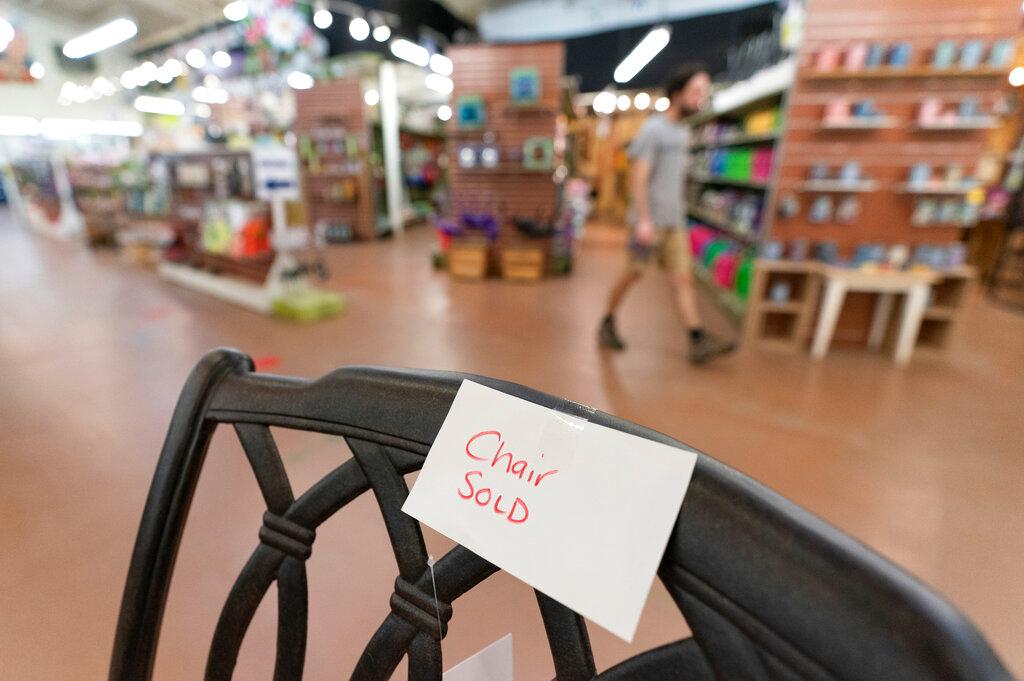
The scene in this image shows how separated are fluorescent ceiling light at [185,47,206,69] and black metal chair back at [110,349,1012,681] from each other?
23.2 feet

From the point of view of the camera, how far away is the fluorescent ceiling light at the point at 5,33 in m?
5.59

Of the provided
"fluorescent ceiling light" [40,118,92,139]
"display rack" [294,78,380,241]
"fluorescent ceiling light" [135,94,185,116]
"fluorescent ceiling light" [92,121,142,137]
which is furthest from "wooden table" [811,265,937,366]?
"fluorescent ceiling light" [40,118,92,139]

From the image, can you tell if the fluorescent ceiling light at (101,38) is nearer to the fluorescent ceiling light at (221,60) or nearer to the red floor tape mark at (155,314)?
the fluorescent ceiling light at (221,60)

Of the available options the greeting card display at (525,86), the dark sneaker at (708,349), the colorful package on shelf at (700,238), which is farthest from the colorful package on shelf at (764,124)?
the greeting card display at (525,86)

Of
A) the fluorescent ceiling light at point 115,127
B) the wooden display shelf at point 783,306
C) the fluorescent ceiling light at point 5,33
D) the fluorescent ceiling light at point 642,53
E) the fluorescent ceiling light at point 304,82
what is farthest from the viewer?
the fluorescent ceiling light at point 115,127

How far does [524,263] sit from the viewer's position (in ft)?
18.5

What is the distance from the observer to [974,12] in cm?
288

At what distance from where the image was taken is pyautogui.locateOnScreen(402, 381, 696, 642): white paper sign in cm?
33

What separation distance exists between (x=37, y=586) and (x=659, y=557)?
201 cm

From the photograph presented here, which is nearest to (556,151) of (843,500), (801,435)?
(801,435)

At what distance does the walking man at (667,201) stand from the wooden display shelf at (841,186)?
902 mm

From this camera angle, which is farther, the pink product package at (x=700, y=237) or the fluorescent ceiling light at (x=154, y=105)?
the fluorescent ceiling light at (x=154, y=105)

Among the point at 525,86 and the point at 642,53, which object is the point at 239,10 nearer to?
the point at 525,86

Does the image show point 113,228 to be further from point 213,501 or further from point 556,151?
point 213,501
